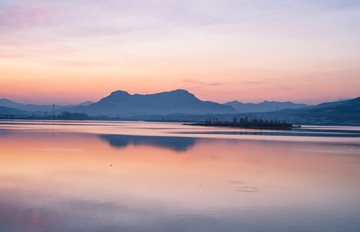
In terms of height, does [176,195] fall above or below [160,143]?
below

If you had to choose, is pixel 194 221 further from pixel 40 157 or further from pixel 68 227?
pixel 40 157

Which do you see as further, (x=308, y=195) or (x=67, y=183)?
(x=67, y=183)

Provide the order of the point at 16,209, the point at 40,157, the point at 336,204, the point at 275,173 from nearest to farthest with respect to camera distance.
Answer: the point at 16,209 → the point at 336,204 → the point at 275,173 → the point at 40,157

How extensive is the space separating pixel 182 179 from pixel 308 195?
505 centimetres

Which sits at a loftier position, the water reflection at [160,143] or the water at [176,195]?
the water reflection at [160,143]

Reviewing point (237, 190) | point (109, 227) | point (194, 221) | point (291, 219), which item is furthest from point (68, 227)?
point (237, 190)

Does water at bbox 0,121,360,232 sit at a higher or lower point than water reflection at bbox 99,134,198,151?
lower

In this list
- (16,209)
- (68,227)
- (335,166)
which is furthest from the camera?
(335,166)

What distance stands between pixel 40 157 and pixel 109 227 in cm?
1514

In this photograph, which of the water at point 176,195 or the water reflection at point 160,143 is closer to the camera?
the water at point 176,195

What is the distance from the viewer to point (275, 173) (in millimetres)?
17734

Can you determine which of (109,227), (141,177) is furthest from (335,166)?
(109,227)

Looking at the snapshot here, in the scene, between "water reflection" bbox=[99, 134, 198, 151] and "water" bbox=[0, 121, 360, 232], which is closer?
"water" bbox=[0, 121, 360, 232]

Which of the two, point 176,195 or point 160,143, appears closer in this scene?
point 176,195
